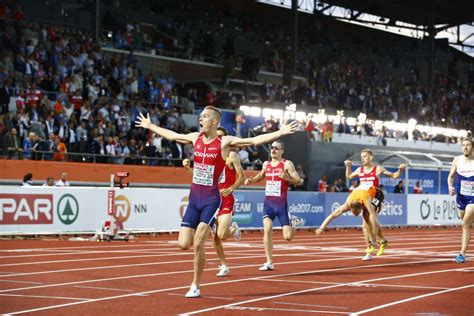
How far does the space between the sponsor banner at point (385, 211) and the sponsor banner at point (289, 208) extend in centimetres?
66

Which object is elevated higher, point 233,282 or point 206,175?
point 206,175

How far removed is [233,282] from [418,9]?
50.2 m

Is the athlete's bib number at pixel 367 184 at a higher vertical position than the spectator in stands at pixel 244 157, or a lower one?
lower

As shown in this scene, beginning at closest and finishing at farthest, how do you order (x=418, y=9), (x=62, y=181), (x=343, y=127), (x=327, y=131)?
(x=62, y=181) → (x=327, y=131) → (x=343, y=127) → (x=418, y=9)

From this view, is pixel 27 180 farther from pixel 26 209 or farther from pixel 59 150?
pixel 59 150

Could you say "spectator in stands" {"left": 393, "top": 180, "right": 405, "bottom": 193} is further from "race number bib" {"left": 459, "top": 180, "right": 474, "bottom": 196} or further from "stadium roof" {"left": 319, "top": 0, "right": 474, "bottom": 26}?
"race number bib" {"left": 459, "top": 180, "right": 474, "bottom": 196}

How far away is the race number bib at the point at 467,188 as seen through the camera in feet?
55.2

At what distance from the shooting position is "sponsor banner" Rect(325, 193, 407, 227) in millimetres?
33606

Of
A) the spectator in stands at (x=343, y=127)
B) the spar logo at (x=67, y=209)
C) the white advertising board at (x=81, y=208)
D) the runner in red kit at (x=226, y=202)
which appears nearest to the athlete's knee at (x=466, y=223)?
the runner in red kit at (x=226, y=202)

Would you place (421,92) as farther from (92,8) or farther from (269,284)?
(269,284)

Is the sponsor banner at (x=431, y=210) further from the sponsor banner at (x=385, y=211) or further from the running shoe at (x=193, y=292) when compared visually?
the running shoe at (x=193, y=292)

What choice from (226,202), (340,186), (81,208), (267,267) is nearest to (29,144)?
(81,208)

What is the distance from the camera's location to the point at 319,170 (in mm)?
38625

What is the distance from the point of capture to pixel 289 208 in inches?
1217
